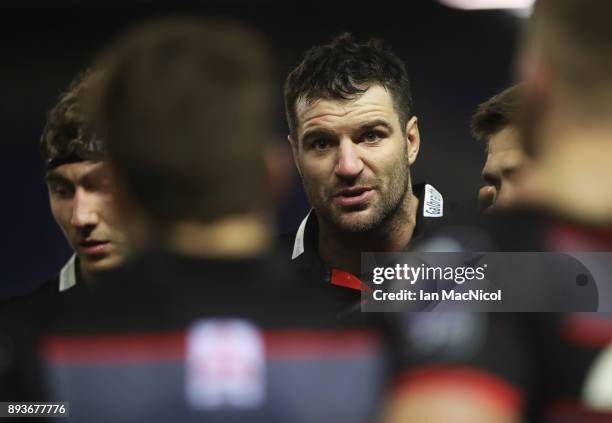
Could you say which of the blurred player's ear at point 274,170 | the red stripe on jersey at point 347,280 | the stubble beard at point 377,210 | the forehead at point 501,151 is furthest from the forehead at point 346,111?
the blurred player's ear at point 274,170

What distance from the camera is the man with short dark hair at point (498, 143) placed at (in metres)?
2.63

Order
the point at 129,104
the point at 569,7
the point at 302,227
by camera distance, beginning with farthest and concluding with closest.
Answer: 1. the point at 302,227
2. the point at 129,104
3. the point at 569,7

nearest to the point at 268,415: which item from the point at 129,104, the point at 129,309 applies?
the point at 129,309

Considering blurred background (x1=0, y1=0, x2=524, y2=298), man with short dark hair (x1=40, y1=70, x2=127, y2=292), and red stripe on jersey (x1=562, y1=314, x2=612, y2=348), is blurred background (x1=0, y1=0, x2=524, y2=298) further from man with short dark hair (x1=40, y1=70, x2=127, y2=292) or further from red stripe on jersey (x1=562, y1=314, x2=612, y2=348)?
red stripe on jersey (x1=562, y1=314, x2=612, y2=348)

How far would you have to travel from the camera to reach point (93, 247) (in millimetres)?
2783

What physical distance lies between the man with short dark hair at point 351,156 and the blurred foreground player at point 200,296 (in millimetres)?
1320

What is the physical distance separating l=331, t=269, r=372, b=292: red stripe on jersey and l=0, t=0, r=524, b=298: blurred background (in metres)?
0.17

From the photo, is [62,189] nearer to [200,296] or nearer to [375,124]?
[375,124]

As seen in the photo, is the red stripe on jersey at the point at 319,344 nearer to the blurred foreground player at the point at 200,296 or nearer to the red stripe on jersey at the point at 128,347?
the blurred foreground player at the point at 200,296

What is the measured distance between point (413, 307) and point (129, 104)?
52.5 inches

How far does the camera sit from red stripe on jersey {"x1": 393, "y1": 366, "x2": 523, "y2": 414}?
1.17m

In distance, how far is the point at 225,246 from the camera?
1311mm

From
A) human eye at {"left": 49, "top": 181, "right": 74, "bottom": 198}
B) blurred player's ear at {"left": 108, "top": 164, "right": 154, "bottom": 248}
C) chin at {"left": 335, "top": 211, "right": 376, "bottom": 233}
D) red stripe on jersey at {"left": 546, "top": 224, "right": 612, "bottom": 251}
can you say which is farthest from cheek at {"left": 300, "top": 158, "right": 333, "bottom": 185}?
red stripe on jersey at {"left": 546, "top": 224, "right": 612, "bottom": 251}

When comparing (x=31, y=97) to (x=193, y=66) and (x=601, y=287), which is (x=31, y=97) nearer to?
(x=193, y=66)
